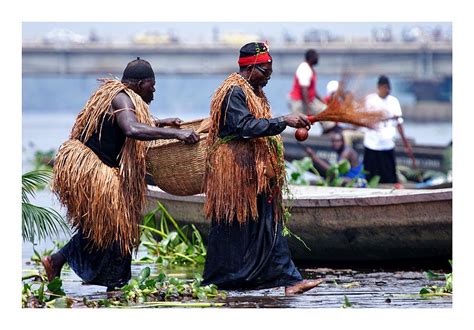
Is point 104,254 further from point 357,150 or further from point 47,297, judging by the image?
point 357,150

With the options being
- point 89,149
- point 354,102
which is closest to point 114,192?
point 89,149

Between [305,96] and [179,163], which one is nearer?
[179,163]

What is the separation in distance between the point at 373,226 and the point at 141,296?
2.85 m

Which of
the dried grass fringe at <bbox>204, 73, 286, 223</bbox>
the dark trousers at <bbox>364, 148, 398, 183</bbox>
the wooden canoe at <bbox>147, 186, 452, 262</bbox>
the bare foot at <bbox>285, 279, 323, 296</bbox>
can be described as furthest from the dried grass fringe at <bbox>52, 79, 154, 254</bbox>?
the dark trousers at <bbox>364, 148, 398, 183</bbox>

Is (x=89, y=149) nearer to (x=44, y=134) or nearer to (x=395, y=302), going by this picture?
(x=395, y=302)

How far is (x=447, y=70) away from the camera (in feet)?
193

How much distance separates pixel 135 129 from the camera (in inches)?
351

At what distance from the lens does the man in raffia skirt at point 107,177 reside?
30.1 ft

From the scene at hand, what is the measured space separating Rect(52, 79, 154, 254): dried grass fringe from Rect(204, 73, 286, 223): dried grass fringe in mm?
487

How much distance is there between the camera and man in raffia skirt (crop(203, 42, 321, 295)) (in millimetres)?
→ 9203

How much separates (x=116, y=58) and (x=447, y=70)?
48.8 feet

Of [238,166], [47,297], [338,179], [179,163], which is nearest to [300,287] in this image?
[238,166]

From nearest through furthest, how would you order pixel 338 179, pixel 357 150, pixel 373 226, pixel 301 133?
pixel 301 133 → pixel 373 226 → pixel 338 179 → pixel 357 150
